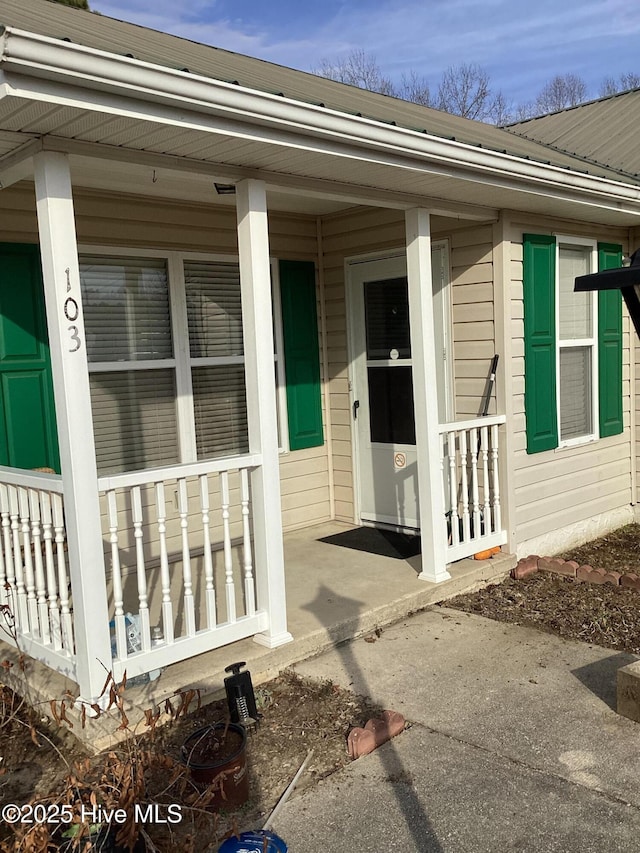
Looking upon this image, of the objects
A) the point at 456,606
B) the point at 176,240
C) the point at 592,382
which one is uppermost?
the point at 176,240

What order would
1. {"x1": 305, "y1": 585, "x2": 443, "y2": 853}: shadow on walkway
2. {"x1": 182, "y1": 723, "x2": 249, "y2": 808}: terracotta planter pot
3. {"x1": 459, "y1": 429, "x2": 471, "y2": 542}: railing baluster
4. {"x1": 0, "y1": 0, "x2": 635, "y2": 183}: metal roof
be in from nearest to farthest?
{"x1": 305, "y1": 585, "x2": 443, "y2": 853}: shadow on walkway → {"x1": 182, "y1": 723, "x2": 249, "y2": 808}: terracotta planter pot → {"x1": 0, "y1": 0, "x2": 635, "y2": 183}: metal roof → {"x1": 459, "y1": 429, "x2": 471, "y2": 542}: railing baluster

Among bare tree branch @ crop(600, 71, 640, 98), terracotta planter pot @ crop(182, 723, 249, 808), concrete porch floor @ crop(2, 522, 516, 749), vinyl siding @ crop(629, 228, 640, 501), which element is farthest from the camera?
bare tree branch @ crop(600, 71, 640, 98)

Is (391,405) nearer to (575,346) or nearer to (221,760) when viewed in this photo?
(575,346)

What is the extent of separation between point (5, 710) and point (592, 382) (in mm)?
4566

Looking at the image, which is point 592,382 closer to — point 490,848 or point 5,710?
point 490,848

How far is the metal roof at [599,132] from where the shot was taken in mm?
6314

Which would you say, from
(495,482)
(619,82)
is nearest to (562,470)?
(495,482)

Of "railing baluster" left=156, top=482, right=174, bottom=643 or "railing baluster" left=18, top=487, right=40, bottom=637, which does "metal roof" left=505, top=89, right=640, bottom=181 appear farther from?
"railing baluster" left=18, top=487, right=40, bottom=637

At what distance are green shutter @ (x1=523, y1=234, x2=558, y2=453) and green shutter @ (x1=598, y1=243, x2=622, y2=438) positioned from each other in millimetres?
698

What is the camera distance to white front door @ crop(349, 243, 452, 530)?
5367 millimetres

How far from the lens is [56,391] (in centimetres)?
293

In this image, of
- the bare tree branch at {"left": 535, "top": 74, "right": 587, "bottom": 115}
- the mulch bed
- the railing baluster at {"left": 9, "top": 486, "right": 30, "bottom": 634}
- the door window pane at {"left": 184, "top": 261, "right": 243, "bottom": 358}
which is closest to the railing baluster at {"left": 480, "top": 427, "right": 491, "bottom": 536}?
the mulch bed

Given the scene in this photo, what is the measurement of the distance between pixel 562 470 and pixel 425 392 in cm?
173

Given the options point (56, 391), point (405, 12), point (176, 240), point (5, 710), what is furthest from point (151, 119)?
point (405, 12)
